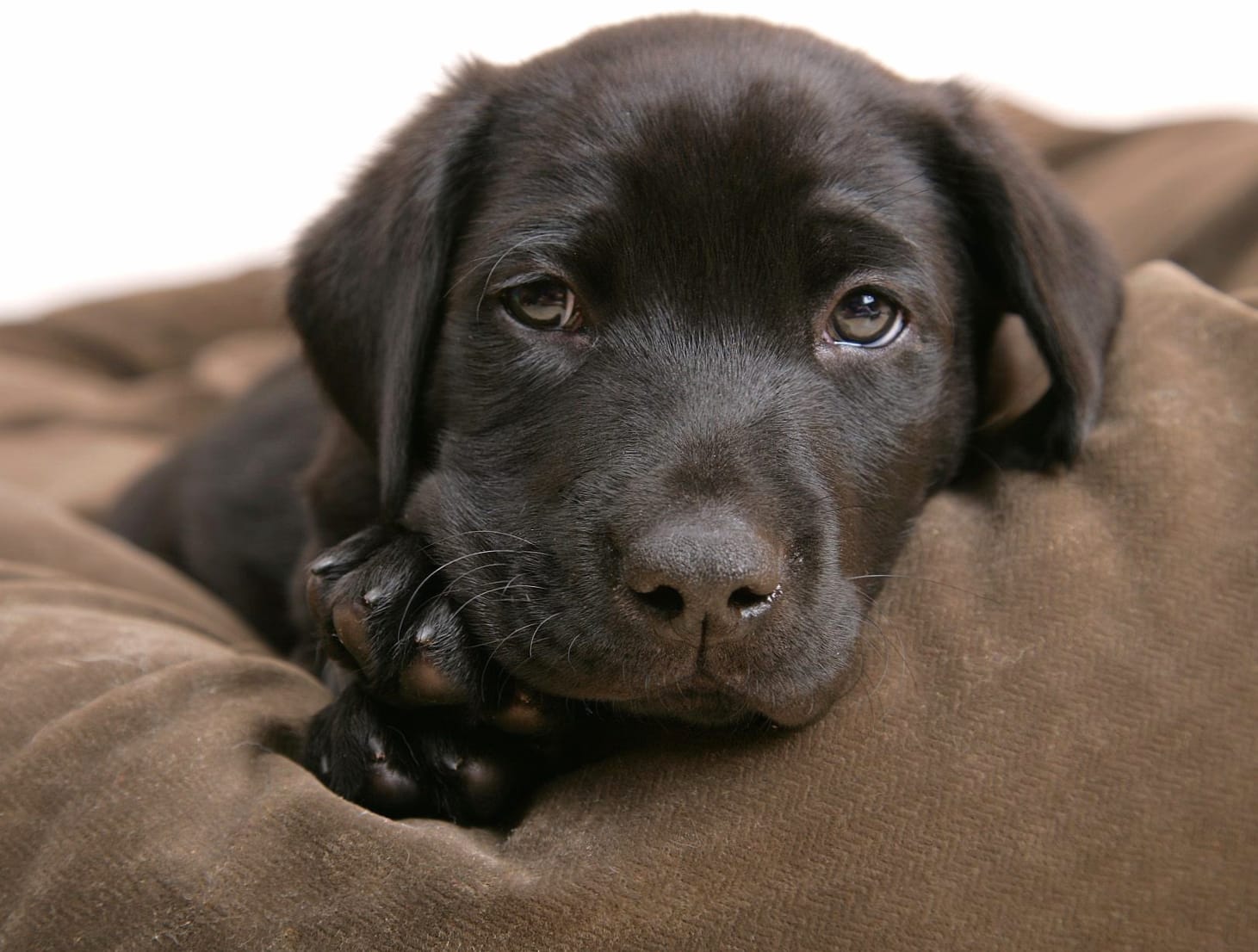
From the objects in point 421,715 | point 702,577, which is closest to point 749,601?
point 702,577

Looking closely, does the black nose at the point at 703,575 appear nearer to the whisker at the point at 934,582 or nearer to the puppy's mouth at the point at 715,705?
the puppy's mouth at the point at 715,705

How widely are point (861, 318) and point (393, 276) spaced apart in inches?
29.9

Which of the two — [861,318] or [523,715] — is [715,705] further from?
[861,318]

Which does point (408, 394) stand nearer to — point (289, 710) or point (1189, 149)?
point (289, 710)

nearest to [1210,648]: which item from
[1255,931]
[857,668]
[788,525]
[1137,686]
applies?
[1137,686]

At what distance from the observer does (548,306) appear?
5.95 feet

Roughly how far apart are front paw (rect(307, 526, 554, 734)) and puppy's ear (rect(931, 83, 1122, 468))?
2.97 feet

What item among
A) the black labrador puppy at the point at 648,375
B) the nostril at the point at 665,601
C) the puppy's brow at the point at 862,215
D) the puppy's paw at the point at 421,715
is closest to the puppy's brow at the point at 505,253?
the black labrador puppy at the point at 648,375

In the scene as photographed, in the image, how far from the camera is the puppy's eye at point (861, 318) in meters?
1.80

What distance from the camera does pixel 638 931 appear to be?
140 cm

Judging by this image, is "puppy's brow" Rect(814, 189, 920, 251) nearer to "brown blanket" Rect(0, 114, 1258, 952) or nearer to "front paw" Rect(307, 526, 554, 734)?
"brown blanket" Rect(0, 114, 1258, 952)

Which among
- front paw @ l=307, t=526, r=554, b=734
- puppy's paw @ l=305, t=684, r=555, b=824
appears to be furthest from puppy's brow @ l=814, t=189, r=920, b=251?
puppy's paw @ l=305, t=684, r=555, b=824

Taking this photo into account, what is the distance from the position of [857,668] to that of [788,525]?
0.75ft

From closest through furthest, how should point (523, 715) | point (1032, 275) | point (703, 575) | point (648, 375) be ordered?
point (703, 575)
point (523, 715)
point (648, 375)
point (1032, 275)
